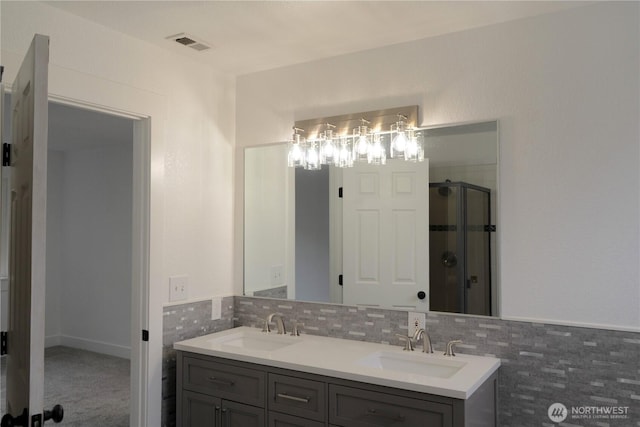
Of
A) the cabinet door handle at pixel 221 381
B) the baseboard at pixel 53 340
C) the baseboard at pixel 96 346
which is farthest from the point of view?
the baseboard at pixel 53 340

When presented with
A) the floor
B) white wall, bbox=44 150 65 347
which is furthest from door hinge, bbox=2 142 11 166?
white wall, bbox=44 150 65 347

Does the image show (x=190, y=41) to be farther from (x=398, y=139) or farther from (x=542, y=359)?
(x=542, y=359)

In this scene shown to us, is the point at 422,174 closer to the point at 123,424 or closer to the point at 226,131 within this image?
the point at 226,131

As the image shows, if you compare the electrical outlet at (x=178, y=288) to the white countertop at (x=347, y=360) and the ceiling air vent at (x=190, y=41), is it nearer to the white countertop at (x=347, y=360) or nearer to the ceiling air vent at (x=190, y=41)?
the white countertop at (x=347, y=360)

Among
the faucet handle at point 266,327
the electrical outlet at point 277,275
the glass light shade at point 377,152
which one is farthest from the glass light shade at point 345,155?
the faucet handle at point 266,327

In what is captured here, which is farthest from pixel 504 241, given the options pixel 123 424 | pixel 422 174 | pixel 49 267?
pixel 49 267

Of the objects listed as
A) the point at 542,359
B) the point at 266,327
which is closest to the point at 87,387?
the point at 266,327

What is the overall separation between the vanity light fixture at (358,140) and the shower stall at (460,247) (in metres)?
0.27

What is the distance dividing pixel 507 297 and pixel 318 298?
1.04 m

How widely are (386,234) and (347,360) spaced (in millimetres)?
722

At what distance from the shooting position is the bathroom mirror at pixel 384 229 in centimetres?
252

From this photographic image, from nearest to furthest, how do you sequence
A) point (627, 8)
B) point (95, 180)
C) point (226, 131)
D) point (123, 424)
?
point (627, 8)
point (226, 131)
point (123, 424)
point (95, 180)

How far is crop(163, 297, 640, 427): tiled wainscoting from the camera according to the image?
2.15 metres

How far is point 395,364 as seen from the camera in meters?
2.51
